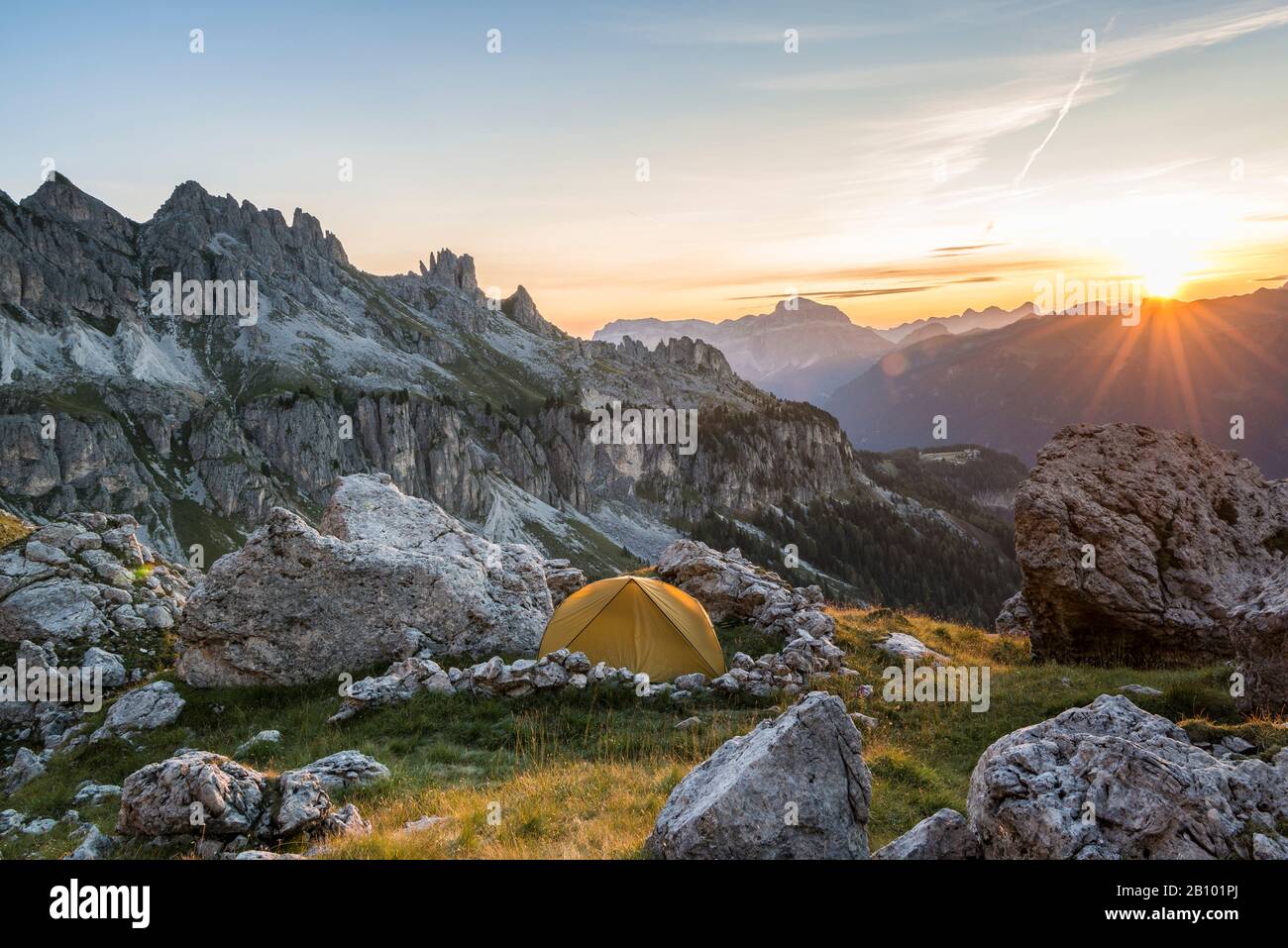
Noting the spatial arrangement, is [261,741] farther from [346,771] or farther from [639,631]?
[639,631]

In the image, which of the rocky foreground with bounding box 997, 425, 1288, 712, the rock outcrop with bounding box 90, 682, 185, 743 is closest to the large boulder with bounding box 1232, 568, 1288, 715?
the rocky foreground with bounding box 997, 425, 1288, 712

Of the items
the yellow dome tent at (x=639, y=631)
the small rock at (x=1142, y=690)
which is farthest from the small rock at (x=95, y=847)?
the small rock at (x=1142, y=690)

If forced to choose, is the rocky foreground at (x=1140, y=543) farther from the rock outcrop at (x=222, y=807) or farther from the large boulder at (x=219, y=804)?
the large boulder at (x=219, y=804)

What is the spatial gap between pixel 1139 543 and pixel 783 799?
21.2 m

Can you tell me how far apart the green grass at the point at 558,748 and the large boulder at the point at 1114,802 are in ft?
10.4

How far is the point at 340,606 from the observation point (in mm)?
22750

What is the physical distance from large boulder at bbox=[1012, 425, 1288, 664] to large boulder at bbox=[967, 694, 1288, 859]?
14441mm

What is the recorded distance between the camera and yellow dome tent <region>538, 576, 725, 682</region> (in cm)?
2261

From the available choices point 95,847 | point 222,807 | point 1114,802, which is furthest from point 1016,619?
point 95,847

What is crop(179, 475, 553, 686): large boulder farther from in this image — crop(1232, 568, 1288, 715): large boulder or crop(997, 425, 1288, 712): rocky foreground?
crop(1232, 568, 1288, 715): large boulder

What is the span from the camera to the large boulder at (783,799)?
352 inches
